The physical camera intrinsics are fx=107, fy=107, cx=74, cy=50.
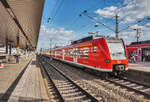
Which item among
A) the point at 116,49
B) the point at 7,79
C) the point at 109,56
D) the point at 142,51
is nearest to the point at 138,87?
the point at 109,56

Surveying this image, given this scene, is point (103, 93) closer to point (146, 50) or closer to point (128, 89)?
point (128, 89)

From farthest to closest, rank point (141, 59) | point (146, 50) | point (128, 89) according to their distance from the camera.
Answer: point (141, 59) → point (146, 50) → point (128, 89)

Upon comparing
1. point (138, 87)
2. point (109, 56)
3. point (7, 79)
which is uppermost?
point (109, 56)

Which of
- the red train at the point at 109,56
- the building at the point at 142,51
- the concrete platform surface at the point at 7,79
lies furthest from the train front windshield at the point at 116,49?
the building at the point at 142,51

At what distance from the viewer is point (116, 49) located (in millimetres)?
7570

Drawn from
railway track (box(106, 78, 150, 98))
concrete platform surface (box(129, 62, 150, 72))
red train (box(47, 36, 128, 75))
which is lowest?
railway track (box(106, 78, 150, 98))

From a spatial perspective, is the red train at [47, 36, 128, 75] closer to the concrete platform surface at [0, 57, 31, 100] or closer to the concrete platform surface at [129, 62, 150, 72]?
the concrete platform surface at [129, 62, 150, 72]

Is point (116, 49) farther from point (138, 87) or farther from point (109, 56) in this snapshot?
point (138, 87)

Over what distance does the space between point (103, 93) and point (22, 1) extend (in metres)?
7.35

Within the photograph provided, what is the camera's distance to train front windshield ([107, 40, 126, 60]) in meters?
7.35

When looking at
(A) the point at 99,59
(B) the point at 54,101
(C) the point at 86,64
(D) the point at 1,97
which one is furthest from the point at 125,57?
(D) the point at 1,97

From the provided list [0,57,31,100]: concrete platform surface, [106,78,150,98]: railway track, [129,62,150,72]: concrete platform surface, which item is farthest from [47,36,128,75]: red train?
[0,57,31,100]: concrete platform surface

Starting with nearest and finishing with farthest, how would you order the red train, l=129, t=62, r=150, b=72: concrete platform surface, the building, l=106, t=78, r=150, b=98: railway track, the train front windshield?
1. l=106, t=78, r=150, b=98: railway track
2. the red train
3. the train front windshield
4. l=129, t=62, r=150, b=72: concrete platform surface
5. the building

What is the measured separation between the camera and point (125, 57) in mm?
7688
